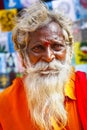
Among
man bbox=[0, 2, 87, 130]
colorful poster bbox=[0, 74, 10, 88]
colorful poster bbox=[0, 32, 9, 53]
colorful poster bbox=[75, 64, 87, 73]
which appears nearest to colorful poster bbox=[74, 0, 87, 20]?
colorful poster bbox=[75, 64, 87, 73]

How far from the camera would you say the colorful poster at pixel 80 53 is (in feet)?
12.2

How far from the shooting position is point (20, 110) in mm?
2650

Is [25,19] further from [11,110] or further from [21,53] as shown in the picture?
[11,110]

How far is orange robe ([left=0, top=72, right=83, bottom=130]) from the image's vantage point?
2.58 meters

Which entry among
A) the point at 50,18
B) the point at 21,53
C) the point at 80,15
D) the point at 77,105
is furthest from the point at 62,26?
the point at 80,15

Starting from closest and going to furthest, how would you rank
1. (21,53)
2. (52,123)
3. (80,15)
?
(52,123) → (21,53) → (80,15)

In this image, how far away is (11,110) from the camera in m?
2.66

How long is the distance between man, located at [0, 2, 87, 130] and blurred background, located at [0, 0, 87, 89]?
3.18 ft

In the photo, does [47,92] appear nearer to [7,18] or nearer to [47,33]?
[47,33]

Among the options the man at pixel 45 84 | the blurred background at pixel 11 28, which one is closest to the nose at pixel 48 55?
the man at pixel 45 84

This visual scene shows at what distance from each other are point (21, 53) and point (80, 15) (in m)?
1.08

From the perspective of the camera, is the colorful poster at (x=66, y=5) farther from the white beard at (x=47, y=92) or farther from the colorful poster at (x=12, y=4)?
the white beard at (x=47, y=92)

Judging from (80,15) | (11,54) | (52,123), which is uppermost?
(80,15)

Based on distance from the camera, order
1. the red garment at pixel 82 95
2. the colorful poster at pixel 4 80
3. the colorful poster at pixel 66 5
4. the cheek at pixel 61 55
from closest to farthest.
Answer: the red garment at pixel 82 95 → the cheek at pixel 61 55 → the colorful poster at pixel 66 5 → the colorful poster at pixel 4 80
